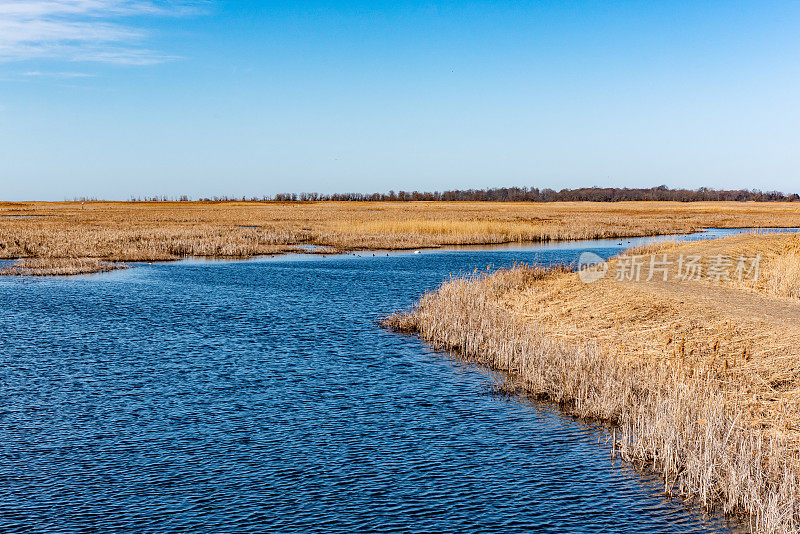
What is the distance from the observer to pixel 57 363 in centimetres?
1703

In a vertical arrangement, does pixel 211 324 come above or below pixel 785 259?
below

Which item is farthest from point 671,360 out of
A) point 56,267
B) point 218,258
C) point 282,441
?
point 218,258

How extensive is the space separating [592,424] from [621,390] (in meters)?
1.03

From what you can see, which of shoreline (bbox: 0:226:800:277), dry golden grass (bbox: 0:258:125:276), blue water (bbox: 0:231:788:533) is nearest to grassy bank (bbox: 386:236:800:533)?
blue water (bbox: 0:231:788:533)

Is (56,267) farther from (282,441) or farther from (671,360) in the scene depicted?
(671,360)

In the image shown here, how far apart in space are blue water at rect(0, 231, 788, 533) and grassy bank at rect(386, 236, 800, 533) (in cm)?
63

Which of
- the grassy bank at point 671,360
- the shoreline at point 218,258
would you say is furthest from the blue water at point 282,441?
the shoreline at point 218,258

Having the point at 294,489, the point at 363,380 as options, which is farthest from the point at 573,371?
the point at 294,489

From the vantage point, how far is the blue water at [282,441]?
917 centimetres

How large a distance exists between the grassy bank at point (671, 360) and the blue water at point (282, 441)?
24.7 inches

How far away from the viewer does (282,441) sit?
1182 centimetres

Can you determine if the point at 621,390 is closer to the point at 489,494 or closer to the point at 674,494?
the point at 674,494

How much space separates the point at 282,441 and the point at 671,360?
27.5ft

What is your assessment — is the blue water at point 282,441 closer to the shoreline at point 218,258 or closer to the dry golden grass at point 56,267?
the dry golden grass at point 56,267
